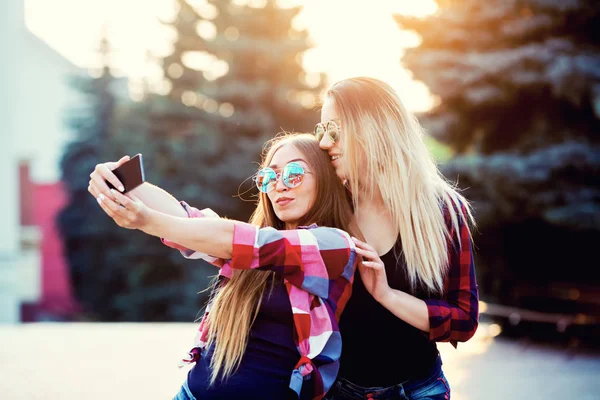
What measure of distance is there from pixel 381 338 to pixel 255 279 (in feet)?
1.72

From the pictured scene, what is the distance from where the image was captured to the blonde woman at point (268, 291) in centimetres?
199

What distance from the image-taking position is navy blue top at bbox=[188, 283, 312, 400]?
84.0 inches

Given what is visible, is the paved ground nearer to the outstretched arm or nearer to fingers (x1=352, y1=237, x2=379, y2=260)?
fingers (x1=352, y1=237, x2=379, y2=260)

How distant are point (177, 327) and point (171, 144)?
7.47 meters

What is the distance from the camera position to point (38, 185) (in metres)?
23.5

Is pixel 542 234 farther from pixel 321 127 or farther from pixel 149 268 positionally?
pixel 149 268

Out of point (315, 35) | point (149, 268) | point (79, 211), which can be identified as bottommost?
point (149, 268)

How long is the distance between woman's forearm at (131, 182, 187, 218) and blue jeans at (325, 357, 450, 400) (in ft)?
2.80

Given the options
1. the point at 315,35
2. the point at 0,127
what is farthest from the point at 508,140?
Answer: the point at 0,127

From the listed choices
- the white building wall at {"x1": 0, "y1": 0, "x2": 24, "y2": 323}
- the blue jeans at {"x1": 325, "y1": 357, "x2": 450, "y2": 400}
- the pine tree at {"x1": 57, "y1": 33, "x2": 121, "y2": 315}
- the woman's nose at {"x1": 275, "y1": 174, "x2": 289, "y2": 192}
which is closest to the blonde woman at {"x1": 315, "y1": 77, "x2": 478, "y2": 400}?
the blue jeans at {"x1": 325, "y1": 357, "x2": 450, "y2": 400}

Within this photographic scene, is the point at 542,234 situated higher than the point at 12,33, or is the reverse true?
the point at 12,33

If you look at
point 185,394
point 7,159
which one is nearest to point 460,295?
point 185,394

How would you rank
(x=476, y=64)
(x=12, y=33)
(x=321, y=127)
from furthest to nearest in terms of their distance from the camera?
(x=12, y=33)
(x=476, y=64)
(x=321, y=127)

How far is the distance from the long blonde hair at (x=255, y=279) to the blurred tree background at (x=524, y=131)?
6.36 m
